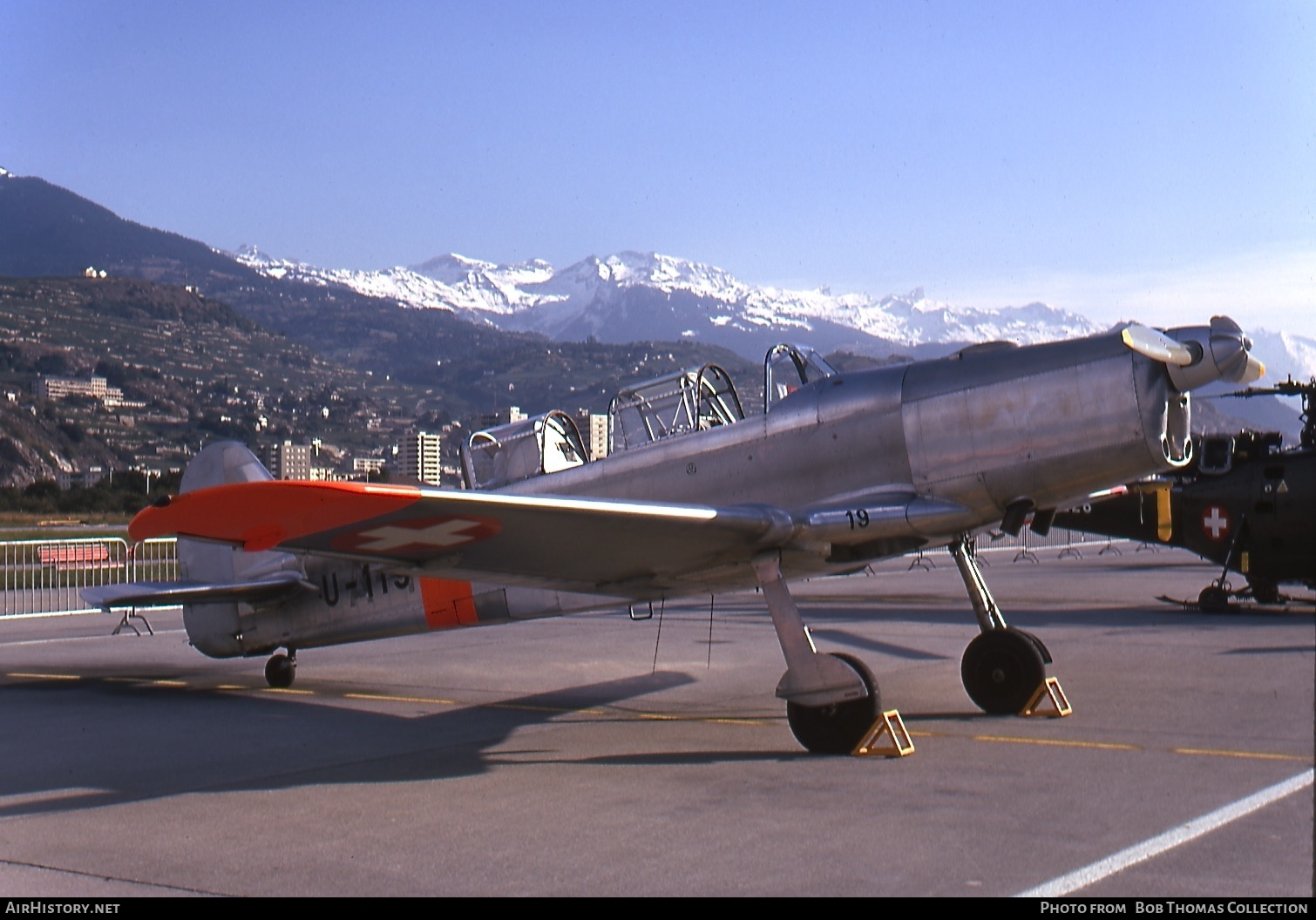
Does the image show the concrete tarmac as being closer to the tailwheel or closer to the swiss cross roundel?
the tailwheel

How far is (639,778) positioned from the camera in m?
6.57

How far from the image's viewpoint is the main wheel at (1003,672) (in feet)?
27.4

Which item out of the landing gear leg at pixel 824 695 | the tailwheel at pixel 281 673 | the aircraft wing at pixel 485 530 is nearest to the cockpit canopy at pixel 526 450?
the aircraft wing at pixel 485 530

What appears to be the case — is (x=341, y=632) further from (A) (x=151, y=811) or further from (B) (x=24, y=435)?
(B) (x=24, y=435)

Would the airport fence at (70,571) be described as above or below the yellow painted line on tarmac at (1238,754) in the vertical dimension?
above

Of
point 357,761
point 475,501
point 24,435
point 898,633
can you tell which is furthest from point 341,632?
point 24,435

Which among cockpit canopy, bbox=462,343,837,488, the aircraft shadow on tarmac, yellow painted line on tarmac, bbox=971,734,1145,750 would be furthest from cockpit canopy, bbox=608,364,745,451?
yellow painted line on tarmac, bbox=971,734,1145,750

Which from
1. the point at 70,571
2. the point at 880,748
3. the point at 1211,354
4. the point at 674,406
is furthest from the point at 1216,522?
the point at 70,571

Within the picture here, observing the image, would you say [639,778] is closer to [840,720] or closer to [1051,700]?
[840,720]

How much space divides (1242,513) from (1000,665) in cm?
894

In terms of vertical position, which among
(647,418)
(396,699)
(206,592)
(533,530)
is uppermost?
(647,418)

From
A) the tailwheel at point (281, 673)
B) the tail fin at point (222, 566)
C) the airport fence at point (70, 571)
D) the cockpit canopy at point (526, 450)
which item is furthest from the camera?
the airport fence at point (70, 571)

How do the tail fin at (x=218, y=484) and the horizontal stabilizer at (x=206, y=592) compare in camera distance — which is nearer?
the horizontal stabilizer at (x=206, y=592)

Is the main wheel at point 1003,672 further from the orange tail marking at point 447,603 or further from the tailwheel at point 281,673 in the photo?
the tailwheel at point 281,673
